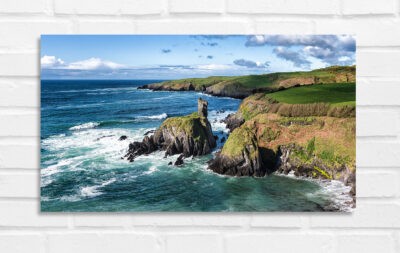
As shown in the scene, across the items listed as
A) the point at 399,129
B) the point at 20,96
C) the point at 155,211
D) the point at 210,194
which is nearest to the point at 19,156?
the point at 20,96

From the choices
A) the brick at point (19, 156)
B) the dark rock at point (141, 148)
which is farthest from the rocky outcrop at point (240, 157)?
the brick at point (19, 156)
